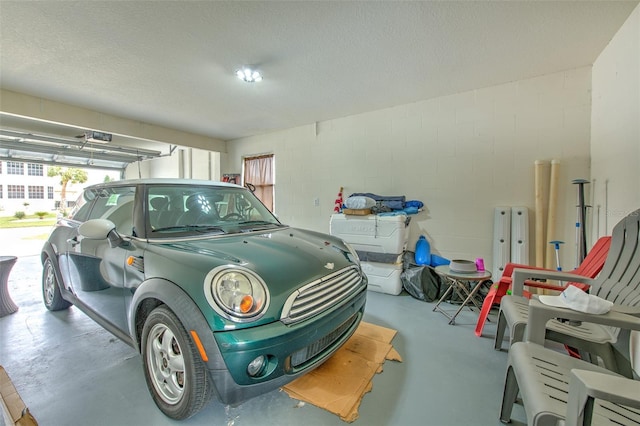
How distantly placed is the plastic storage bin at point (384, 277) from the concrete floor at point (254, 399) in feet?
2.45

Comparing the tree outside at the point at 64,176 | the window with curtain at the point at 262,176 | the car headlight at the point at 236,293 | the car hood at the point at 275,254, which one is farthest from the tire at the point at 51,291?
the tree outside at the point at 64,176

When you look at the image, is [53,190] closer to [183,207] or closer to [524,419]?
[183,207]

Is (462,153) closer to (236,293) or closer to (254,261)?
(254,261)

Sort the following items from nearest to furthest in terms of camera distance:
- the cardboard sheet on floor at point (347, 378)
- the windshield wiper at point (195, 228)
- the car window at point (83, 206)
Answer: the cardboard sheet on floor at point (347, 378) → the windshield wiper at point (195, 228) → the car window at point (83, 206)

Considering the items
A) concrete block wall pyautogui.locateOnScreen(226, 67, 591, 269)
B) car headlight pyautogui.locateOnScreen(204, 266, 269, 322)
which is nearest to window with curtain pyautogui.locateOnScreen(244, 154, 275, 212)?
concrete block wall pyautogui.locateOnScreen(226, 67, 591, 269)

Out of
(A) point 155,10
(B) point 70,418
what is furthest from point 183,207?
(A) point 155,10

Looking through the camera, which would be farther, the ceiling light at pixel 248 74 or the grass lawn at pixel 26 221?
the grass lawn at pixel 26 221

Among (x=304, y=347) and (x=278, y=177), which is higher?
(x=278, y=177)

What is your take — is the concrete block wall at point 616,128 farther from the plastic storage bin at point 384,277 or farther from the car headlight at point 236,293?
the car headlight at point 236,293

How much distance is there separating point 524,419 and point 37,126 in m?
8.28

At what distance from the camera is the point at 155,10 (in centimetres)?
204

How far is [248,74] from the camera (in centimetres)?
300

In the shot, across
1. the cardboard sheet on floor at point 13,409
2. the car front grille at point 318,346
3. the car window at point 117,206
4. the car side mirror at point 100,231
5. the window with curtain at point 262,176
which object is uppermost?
the window with curtain at point 262,176

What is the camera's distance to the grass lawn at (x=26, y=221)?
957cm
